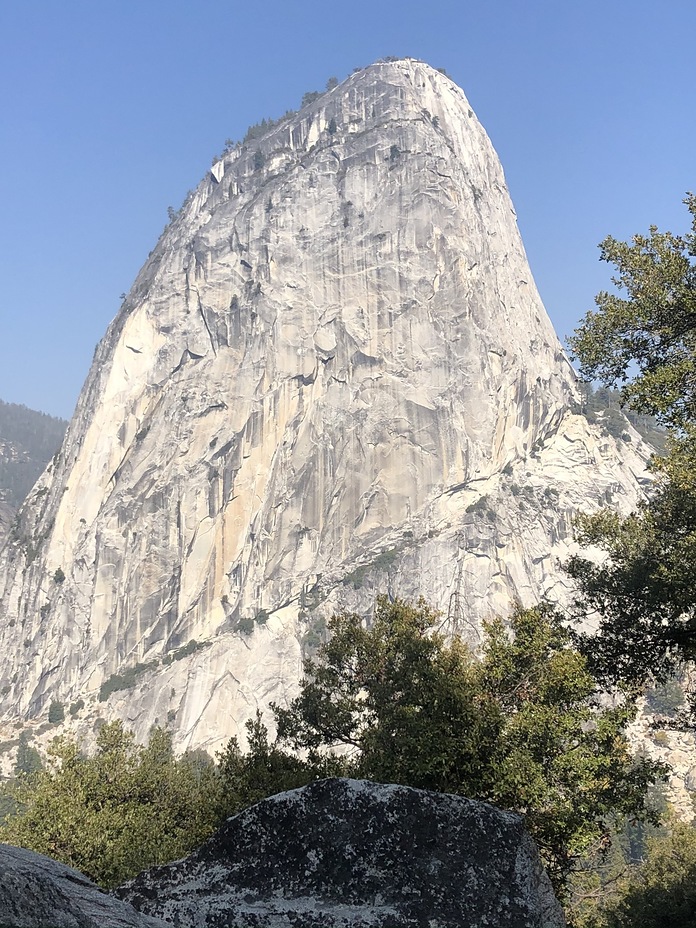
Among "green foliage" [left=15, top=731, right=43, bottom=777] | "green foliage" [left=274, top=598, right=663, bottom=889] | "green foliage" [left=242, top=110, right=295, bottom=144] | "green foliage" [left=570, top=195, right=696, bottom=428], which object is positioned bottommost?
"green foliage" [left=15, top=731, right=43, bottom=777]

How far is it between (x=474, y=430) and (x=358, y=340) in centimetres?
2738

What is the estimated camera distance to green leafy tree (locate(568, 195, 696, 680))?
44.8 feet

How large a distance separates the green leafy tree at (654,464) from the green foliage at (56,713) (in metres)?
135

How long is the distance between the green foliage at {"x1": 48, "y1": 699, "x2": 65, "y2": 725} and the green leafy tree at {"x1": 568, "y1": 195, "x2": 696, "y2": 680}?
135 m

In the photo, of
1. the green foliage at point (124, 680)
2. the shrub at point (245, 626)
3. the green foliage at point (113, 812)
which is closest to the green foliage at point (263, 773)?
the green foliage at point (113, 812)

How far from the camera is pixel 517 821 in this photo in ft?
32.2

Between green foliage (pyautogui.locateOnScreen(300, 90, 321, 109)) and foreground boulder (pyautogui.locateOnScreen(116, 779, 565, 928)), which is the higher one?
green foliage (pyautogui.locateOnScreen(300, 90, 321, 109))

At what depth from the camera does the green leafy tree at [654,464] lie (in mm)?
13664

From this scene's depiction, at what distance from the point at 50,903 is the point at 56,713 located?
142961 millimetres

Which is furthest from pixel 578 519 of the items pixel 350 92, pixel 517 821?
pixel 350 92

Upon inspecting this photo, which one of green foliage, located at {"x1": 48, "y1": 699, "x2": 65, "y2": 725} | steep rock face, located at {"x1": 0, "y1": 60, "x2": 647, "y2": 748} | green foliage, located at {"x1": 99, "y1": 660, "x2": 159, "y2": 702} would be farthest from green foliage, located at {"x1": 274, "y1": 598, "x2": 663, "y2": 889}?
green foliage, located at {"x1": 48, "y1": 699, "x2": 65, "y2": 725}

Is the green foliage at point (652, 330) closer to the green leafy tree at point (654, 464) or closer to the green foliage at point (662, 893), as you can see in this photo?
the green leafy tree at point (654, 464)

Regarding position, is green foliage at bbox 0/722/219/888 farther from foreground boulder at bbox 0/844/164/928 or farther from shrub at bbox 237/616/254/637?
shrub at bbox 237/616/254/637

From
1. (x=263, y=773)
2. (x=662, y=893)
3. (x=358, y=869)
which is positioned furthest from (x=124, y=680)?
(x=358, y=869)
